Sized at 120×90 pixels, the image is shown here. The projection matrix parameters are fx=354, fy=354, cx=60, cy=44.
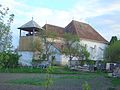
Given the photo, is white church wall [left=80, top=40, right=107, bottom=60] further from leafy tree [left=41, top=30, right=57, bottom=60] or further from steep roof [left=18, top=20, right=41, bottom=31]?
leafy tree [left=41, top=30, right=57, bottom=60]

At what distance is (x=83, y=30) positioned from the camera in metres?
84.6

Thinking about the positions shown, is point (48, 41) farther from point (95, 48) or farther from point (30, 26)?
point (95, 48)

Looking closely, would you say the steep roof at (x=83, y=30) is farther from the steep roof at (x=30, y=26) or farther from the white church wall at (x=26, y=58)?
the white church wall at (x=26, y=58)

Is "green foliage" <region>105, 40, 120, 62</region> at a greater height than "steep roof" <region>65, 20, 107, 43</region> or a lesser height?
lesser

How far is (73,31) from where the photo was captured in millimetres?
80688

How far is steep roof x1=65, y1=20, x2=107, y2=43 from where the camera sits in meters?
81.2

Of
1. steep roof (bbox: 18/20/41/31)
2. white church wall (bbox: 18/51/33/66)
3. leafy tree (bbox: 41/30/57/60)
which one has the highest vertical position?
steep roof (bbox: 18/20/41/31)

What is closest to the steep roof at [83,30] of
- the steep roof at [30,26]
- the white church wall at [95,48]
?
the white church wall at [95,48]

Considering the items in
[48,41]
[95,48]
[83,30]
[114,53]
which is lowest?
[114,53]

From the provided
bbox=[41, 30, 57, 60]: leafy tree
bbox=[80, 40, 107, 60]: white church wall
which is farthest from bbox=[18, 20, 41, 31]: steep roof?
bbox=[80, 40, 107, 60]: white church wall

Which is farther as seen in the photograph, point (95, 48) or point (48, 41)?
point (95, 48)

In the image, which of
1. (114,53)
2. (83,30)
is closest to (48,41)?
(114,53)

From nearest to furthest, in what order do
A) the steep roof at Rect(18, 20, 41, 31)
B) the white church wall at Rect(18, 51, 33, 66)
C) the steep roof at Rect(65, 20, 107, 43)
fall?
1. the white church wall at Rect(18, 51, 33, 66)
2. the steep roof at Rect(18, 20, 41, 31)
3. the steep roof at Rect(65, 20, 107, 43)

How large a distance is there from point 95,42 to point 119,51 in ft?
71.2
